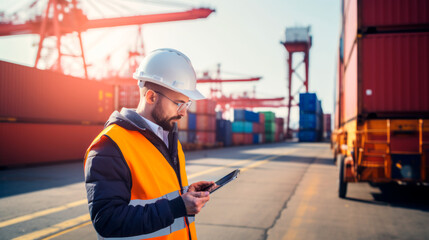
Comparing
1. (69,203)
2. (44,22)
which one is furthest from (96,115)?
(44,22)

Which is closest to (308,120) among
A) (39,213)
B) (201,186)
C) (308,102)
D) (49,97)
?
(308,102)

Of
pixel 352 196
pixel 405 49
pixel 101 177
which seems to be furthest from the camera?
pixel 352 196

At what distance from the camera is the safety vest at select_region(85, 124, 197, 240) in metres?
1.44

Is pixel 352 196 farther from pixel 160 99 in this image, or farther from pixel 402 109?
pixel 160 99

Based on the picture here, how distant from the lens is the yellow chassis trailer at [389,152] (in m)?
6.01

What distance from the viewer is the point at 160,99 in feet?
5.40

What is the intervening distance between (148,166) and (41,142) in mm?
13782

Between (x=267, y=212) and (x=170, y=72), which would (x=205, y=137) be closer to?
(x=267, y=212)

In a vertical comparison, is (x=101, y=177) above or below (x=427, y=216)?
above

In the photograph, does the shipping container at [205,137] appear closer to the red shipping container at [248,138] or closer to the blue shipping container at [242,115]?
the blue shipping container at [242,115]

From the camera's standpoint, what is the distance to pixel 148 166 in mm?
A: 1475

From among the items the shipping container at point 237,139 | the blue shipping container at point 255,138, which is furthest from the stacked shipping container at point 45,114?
the blue shipping container at point 255,138

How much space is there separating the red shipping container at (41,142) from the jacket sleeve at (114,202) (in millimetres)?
12920

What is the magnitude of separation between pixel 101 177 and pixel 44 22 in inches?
1048
